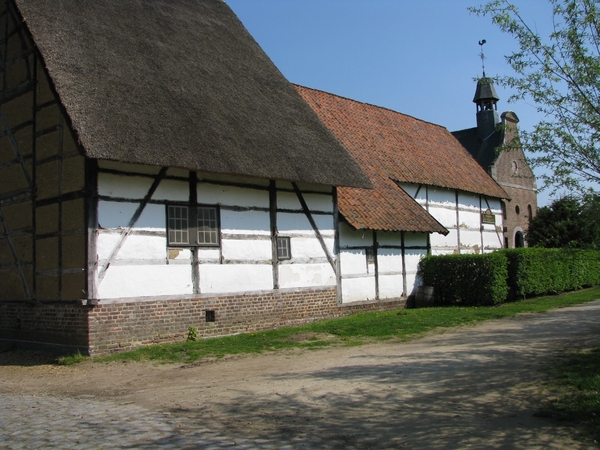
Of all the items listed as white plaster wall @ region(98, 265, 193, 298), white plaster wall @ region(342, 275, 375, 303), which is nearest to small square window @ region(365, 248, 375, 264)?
white plaster wall @ region(342, 275, 375, 303)

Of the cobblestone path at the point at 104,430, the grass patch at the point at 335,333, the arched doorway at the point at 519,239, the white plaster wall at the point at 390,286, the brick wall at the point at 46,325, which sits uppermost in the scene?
the arched doorway at the point at 519,239

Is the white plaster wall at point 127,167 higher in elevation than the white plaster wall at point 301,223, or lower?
higher

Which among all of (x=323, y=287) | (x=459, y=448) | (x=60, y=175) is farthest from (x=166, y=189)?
(x=459, y=448)

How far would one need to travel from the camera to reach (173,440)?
564 centimetres

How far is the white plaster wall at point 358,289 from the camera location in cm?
1652

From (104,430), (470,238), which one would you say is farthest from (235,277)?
(470,238)

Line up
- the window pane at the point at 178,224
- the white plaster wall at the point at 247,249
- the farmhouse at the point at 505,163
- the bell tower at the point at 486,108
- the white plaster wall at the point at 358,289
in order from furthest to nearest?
the bell tower at the point at 486,108 → the farmhouse at the point at 505,163 → the white plaster wall at the point at 358,289 → the white plaster wall at the point at 247,249 → the window pane at the point at 178,224

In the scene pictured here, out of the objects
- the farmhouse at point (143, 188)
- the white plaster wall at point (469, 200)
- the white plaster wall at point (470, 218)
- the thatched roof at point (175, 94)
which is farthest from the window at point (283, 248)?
the white plaster wall at point (469, 200)

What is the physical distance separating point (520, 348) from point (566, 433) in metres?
Result: 4.66

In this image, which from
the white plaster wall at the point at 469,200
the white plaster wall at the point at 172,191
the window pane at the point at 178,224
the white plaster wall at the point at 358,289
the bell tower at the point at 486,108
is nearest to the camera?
the white plaster wall at the point at 172,191

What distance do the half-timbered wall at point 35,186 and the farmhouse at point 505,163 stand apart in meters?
19.9

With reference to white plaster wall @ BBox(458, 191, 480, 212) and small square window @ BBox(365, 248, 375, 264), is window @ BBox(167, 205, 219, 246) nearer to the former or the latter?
small square window @ BBox(365, 248, 375, 264)

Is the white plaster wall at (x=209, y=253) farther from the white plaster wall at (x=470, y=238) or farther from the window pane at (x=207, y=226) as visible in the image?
the white plaster wall at (x=470, y=238)

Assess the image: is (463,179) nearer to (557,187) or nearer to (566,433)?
(557,187)
